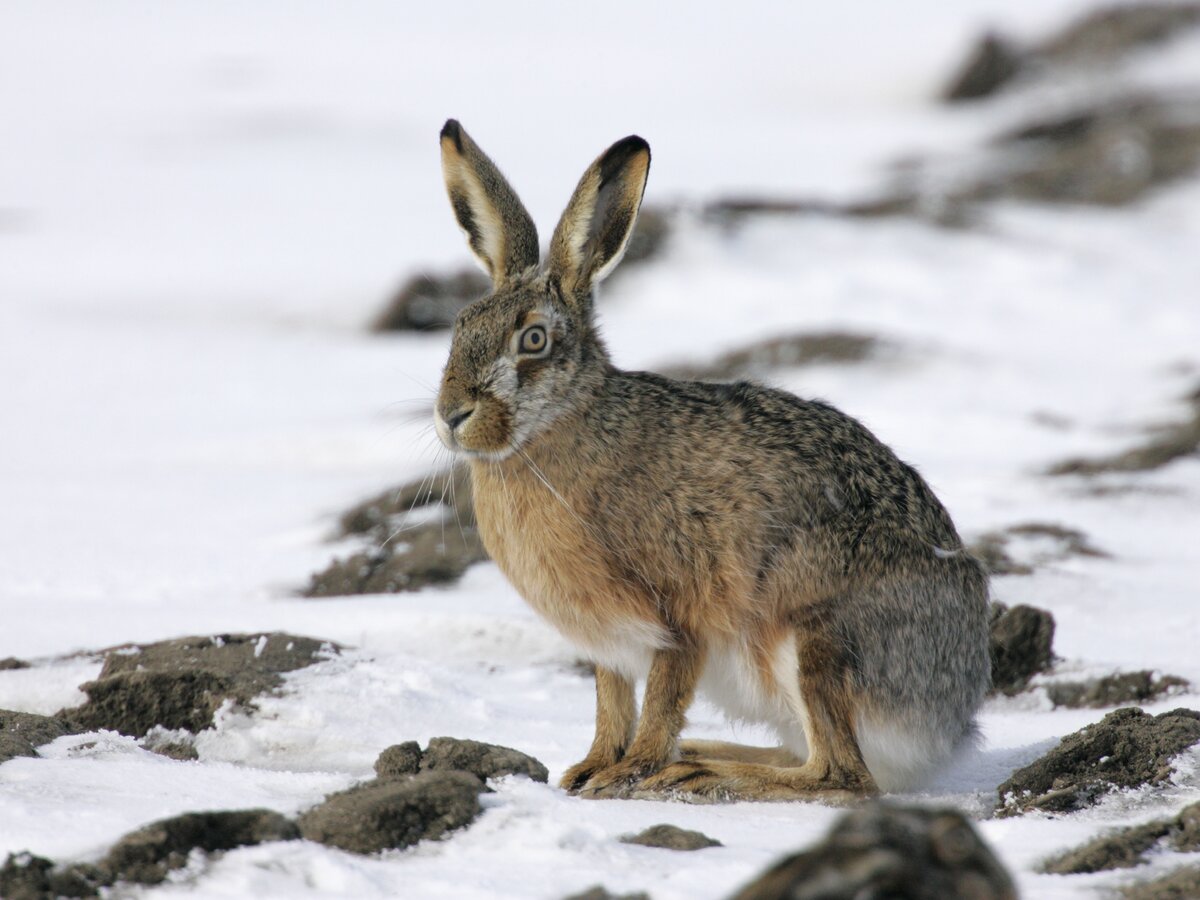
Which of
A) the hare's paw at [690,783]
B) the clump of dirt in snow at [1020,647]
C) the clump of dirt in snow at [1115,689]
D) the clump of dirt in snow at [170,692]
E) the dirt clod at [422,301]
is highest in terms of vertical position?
the dirt clod at [422,301]

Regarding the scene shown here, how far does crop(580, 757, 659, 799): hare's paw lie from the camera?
4617 mm

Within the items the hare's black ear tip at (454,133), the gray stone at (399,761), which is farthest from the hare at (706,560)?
the gray stone at (399,761)

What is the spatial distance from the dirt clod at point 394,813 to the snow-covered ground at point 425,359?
0.19 feet

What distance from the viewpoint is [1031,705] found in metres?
5.96

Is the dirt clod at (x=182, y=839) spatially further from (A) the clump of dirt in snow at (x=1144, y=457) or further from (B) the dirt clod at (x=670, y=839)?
(A) the clump of dirt in snow at (x=1144, y=457)

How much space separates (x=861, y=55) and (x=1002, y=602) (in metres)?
17.7

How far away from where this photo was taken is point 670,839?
12.3 ft

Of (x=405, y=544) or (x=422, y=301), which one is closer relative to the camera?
(x=405, y=544)

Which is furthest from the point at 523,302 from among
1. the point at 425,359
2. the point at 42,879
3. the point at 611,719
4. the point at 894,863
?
the point at 425,359

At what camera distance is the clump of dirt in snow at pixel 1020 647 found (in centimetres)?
603

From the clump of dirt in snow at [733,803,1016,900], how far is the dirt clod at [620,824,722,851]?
3.63ft

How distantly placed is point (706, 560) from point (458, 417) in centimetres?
84

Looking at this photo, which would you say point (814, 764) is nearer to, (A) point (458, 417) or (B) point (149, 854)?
(A) point (458, 417)

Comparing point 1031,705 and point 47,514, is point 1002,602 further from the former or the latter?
point 47,514
